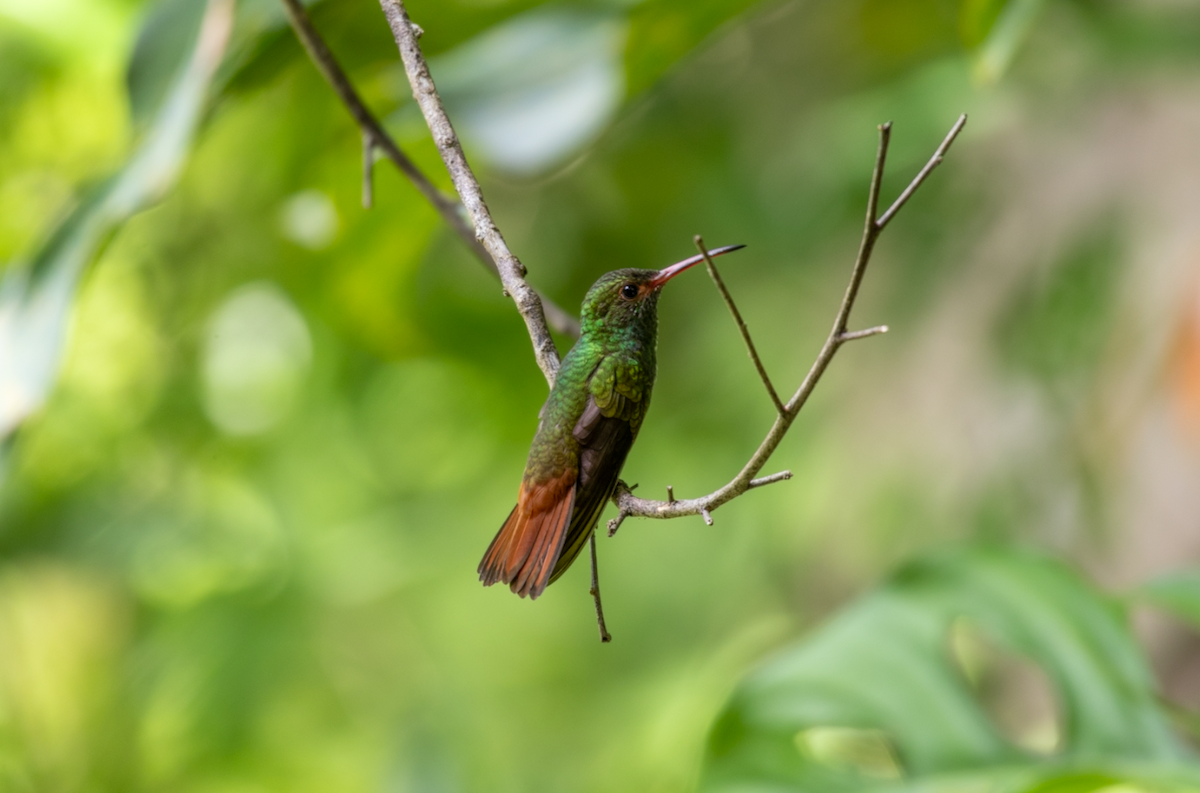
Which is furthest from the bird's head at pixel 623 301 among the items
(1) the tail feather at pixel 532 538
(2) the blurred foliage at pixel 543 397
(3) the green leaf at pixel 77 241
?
(2) the blurred foliage at pixel 543 397

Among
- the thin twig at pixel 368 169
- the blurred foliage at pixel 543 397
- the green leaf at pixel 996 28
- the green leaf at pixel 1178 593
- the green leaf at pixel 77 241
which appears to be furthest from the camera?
the blurred foliage at pixel 543 397

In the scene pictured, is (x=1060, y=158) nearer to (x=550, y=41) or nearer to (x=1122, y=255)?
(x=1122, y=255)

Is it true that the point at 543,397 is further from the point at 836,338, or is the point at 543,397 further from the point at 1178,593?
the point at 836,338

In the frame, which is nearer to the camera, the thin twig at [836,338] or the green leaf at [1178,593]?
the thin twig at [836,338]

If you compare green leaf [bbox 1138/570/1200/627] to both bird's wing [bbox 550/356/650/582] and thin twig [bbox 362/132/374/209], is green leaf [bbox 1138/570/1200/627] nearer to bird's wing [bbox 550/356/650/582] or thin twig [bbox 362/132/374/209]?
bird's wing [bbox 550/356/650/582]

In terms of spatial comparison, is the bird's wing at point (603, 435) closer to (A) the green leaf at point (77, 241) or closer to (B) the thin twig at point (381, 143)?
(B) the thin twig at point (381, 143)

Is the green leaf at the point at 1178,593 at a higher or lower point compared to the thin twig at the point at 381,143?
lower

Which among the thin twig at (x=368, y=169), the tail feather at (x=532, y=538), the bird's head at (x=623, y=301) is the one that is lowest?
the tail feather at (x=532, y=538)

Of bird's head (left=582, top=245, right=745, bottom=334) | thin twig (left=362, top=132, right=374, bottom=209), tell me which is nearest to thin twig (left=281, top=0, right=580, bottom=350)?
thin twig (left=362, top=132, right=374, bottom=209)

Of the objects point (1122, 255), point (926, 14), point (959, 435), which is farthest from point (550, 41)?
point (959, 435)
